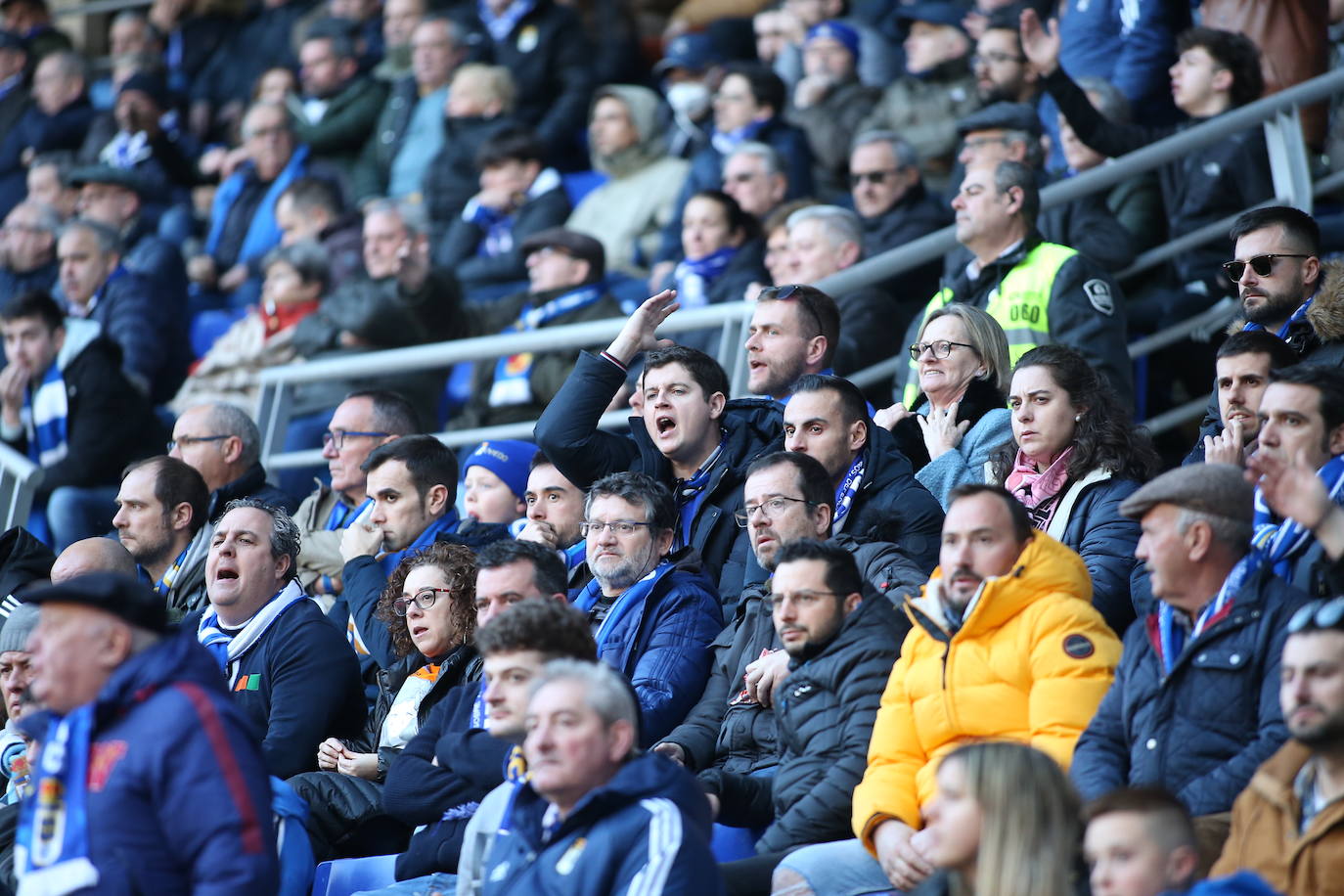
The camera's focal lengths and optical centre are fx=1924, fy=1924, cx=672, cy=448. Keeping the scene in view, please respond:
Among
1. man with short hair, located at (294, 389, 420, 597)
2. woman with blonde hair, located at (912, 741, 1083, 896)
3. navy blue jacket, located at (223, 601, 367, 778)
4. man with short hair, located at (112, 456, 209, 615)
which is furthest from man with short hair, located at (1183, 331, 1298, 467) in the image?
man with short hair, located at (112, 456, 209, 615)

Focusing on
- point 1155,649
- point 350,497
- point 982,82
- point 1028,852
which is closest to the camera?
point 1028,852

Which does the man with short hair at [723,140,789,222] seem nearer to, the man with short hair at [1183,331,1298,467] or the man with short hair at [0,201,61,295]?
the man with short hair at [1183,331,1298,467]

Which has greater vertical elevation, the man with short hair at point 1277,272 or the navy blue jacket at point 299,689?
the man with short hair at point 1277,272

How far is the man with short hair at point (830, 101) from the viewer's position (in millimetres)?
10688

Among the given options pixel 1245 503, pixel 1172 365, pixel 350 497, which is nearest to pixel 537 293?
pixel 350 497

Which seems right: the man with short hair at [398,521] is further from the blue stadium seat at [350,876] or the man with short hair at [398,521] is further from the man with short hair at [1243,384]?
the man with short hair at [1243,384]

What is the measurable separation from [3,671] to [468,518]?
5.86 ft

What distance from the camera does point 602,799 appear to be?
4.32 m

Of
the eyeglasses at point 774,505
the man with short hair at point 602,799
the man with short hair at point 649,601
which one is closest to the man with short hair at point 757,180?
the man with short hair at point 649,601

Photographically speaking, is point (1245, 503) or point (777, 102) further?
point (777, 102)

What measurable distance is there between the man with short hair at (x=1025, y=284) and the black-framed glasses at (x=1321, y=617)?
9.76ft

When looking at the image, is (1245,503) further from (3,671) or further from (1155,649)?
Answer: (3,671)

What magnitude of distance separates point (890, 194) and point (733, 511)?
3171mm

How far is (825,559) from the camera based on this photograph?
5.25 metres
